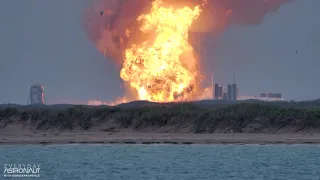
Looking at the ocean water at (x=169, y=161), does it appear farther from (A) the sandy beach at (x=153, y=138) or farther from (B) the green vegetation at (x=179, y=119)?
(B) the green vegetation at (x=179, y=119)

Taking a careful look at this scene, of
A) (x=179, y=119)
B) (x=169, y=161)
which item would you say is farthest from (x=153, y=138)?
(x=169, y=161)

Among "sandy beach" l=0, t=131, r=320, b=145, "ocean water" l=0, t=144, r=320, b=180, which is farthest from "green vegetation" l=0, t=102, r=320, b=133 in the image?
"ocean water" l=0, t=144, r=320, b=180

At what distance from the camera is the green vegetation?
82.7m

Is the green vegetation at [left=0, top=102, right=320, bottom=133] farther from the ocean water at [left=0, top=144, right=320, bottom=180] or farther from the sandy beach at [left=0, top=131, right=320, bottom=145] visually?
the ocean water at [left=0, top=144, right=320, bottom=180]

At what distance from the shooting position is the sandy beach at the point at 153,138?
78.0m

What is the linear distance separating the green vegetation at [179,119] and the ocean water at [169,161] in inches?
235

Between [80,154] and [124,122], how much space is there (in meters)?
12.6

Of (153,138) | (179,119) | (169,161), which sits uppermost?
(179,119)

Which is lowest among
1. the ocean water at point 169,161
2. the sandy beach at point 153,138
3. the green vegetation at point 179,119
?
the ocean water at point 169,161

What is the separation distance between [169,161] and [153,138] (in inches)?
403

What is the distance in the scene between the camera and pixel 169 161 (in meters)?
70.2

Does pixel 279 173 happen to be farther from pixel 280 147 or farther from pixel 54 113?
pixel 54 113

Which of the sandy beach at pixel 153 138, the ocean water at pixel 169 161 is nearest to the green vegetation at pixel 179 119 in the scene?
the sandy beach at pixel 153 138

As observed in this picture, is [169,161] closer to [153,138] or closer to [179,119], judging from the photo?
[153,138]
